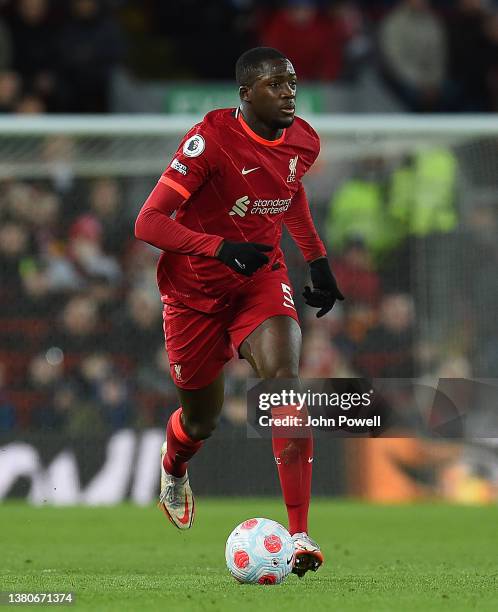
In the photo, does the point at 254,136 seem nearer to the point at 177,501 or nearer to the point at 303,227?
the point at 303,227

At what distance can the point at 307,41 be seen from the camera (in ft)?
47.2

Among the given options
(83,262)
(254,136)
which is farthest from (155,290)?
(254,136)

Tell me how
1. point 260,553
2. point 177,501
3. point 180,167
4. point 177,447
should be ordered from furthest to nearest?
1. point 177,501
2. point 177,447
3. point 180,167
4. point 260,553

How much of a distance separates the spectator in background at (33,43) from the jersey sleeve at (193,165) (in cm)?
709

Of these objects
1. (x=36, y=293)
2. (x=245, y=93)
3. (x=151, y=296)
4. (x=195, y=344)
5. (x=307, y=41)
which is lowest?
(x=151, y=296)

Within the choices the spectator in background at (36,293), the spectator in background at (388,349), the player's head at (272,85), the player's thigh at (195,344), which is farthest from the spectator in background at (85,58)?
the player's head at (272,85)

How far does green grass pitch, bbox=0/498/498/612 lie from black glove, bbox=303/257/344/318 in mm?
1231

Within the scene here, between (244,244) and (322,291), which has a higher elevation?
(244,244)

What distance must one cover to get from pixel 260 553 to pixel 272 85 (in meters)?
2.04

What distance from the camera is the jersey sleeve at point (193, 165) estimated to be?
622 cm

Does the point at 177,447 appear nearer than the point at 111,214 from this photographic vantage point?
Yes

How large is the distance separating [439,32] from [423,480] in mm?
5727

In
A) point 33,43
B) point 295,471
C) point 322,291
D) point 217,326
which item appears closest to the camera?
point 295,471

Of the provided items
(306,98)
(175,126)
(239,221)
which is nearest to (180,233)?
(239,221)
